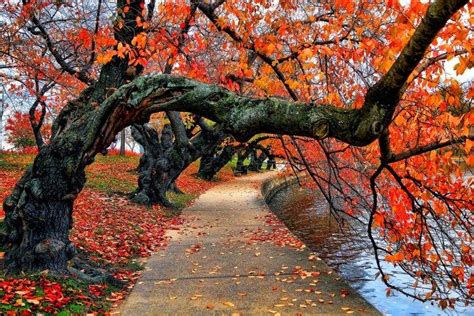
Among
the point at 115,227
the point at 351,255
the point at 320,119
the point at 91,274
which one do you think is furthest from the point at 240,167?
the point at 320,119

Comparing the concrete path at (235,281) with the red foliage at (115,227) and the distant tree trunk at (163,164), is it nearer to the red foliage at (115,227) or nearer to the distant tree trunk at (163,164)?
the red foliage at (115,227)

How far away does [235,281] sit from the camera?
7.91m

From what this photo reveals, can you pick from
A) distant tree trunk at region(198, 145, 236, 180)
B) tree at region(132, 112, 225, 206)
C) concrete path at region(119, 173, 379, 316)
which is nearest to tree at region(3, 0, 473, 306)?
concrete path at region(119, 173, 379, 316)

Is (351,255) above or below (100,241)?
below

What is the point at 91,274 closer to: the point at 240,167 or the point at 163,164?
the point at 163,164

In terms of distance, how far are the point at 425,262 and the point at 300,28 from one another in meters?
6.30

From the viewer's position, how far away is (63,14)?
1650 cm

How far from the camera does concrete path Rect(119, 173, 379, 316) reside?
21.5ft

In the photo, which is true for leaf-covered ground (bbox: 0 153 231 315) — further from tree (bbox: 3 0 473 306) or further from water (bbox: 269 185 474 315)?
water (bbox: 269 185 474 315)

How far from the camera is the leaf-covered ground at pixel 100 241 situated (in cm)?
579

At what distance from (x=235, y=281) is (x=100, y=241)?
3873 millimetres

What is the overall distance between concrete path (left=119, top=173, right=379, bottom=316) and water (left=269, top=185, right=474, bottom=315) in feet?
3.17

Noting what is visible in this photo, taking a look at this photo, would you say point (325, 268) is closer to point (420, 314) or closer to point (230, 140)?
point (420, 314)

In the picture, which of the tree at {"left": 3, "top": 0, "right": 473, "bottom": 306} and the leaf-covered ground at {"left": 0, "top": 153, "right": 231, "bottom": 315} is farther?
the leaf-covered ground at {"left": 0, "top": 153, "right": 231, "bottom": 315}
